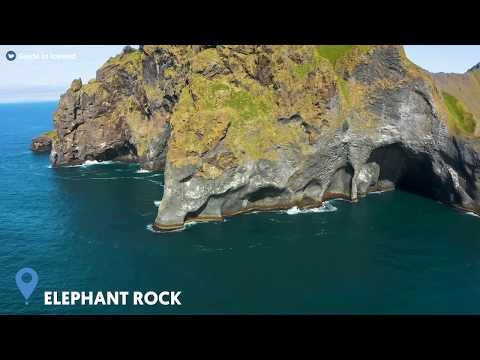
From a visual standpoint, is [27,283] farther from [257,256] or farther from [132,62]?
[132,62]

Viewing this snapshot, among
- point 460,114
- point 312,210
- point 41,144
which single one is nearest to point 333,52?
point 460,114

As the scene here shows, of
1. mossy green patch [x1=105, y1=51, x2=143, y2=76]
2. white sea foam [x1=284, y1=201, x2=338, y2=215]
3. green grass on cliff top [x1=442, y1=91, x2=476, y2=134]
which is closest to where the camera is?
white sea foam [x1=284, y1=201, x2=338, y2=215]

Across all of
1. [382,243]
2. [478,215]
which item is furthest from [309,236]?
[478,215]

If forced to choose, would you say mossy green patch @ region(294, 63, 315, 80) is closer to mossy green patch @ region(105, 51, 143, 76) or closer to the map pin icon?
mossy green patch @ region(105, 51, 143, 76)

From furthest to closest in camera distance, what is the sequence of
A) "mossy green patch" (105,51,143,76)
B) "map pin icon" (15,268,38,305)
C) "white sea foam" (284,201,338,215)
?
"mossy green patch" (105,51,143,76), "white sea foam" (284,201,338,215), "map pin icon" (15,268,38,305)

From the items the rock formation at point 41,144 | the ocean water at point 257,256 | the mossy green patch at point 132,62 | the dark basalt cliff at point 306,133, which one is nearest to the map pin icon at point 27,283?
the ocean water at point 257,256

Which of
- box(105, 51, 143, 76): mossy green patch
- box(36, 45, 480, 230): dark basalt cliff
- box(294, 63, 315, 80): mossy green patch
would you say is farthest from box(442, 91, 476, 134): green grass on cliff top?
box(105, 51, 143, 76): mossy green patch
